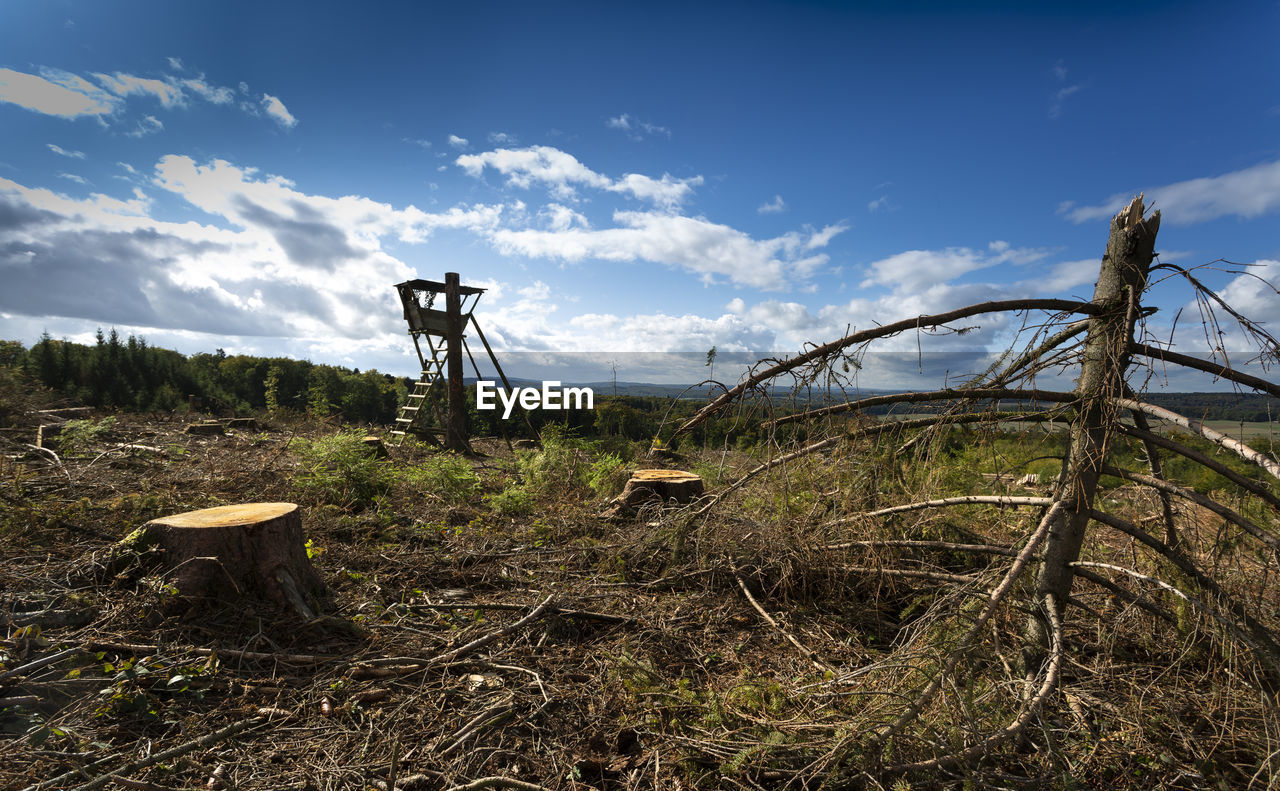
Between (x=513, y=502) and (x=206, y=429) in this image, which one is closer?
(x=513, y=502)

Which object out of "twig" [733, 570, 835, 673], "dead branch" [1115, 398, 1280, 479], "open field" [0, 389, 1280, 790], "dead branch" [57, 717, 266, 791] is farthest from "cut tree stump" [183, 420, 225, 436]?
"dead branch" [1115, 398, 1280, 479]

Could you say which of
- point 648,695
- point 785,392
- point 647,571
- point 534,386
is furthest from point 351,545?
point 534,386

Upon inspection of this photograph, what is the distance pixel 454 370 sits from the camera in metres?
11.1

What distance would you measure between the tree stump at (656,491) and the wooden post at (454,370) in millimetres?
6069

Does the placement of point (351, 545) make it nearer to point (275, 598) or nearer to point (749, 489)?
point (275, 598)

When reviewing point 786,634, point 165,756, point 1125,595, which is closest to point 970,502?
point 1125,595

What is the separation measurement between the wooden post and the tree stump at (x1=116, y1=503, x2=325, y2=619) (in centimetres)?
740

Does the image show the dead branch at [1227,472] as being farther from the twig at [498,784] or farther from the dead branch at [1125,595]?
the twig at [498,784]

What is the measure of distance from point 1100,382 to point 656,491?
405 cm

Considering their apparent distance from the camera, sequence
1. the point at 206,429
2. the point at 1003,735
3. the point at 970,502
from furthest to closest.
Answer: the point at 206,429 → the point at 970,502 → the point at 1003,735

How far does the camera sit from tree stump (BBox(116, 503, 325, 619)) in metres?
3.38

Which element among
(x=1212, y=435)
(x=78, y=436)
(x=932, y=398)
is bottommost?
(x=78, y=436)

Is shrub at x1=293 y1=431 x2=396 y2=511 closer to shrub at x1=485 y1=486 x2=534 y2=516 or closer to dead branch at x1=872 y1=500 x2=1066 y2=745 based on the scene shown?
shrub at x1=485 y1=486 x2=534 y2=516

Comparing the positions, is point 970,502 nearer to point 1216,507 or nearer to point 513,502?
point 1216,507
